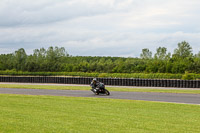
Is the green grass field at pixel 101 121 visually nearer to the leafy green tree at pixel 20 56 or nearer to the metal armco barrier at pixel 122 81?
the metal armco barrier at pixel 122 81

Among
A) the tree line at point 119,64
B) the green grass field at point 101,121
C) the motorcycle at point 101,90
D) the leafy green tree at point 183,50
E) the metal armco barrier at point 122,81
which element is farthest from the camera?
the leafy green tree at point 183,50

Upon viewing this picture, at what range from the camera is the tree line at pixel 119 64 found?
Result: 222 ft

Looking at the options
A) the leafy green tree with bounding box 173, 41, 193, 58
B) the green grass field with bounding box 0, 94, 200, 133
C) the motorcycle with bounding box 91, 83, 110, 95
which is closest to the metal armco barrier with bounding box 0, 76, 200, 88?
the motorcycle with bounding box 91, 83, 110, 95

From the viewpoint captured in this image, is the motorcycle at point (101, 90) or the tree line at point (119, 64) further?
the tree line at point (119, 64)

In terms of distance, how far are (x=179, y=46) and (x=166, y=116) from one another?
85.3m

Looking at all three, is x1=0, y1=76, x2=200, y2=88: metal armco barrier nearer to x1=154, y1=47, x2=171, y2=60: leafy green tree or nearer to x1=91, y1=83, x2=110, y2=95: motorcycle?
x1=91, y1=83, x2=110, y2=95: motorcycle

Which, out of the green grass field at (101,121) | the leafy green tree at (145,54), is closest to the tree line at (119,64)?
the leafy green tree at (145,54)

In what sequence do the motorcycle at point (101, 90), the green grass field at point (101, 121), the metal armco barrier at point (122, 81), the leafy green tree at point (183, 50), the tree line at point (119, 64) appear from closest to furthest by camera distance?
the green grass field at point (101, 121) < the motorcycle at point (101, 90) < the metal armco barrier at point (122, 81) < the tree line at point (119, 64) < the leafy green tree at point (183, 50)

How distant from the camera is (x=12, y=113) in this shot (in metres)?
15.1

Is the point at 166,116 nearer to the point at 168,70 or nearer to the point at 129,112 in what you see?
the point at 129,112

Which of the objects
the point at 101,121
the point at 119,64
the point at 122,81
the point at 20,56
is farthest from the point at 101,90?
the point at 20,56

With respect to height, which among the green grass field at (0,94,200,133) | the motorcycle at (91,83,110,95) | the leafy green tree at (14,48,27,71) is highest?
the leafy green tree at (14,48,27,71)

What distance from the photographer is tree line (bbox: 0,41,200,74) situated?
2658 inches

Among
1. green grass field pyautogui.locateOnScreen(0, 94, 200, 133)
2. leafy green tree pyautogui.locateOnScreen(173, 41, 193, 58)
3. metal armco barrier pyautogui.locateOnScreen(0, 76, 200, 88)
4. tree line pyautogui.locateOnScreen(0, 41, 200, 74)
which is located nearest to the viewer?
green grass field pyautogui.locateOnScreen(0, 94, 200, 133)
